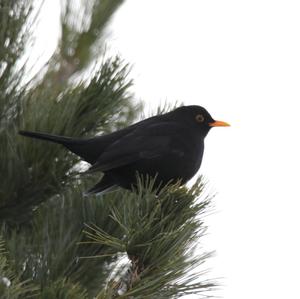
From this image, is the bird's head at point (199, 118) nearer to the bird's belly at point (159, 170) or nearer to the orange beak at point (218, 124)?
the orange beak at point (218, 124)

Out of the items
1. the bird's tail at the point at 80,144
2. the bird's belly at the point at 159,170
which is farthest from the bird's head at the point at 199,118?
the bird's tail at the point at 80,144

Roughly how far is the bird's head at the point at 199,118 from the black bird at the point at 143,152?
0.46ft

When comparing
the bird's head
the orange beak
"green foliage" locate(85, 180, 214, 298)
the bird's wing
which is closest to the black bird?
the bird's wing

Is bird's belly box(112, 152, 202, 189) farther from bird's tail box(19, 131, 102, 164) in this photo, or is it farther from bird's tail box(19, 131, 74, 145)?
bird's tail box(19, 131, 74, 145)

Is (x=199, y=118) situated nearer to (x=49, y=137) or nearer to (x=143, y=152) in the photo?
(x=143, y=152)

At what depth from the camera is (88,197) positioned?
9.91ft

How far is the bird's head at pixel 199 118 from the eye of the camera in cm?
376

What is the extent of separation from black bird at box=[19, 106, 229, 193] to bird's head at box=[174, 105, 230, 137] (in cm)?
14

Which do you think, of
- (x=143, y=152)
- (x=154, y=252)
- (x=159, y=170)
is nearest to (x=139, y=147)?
(x=143, y=152)

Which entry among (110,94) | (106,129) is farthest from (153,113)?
(110,94)

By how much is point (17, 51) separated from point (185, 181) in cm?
94

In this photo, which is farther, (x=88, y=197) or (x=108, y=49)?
(x=108, y=49)

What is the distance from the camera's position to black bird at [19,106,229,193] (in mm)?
3209

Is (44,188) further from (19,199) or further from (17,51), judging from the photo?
(17,51)
